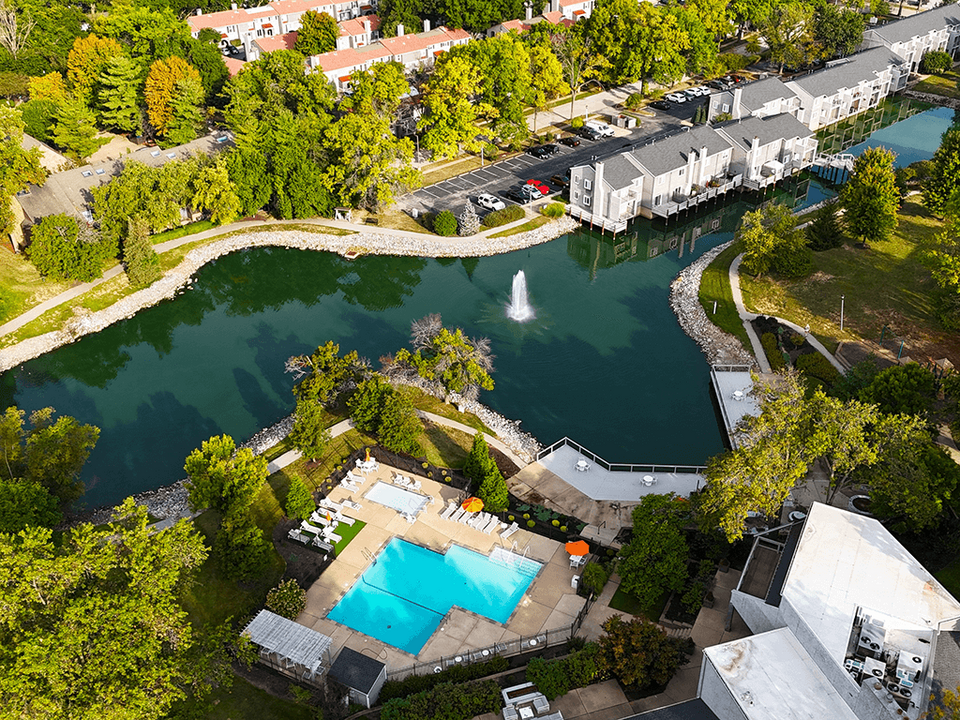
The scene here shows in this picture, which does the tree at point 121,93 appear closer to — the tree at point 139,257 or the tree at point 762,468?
the tree at point 139,257

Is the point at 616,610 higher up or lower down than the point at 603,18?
lower down

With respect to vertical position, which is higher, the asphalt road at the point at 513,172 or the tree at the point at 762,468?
the tree at the point at 762,468

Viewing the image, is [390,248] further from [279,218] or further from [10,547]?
[10,547]

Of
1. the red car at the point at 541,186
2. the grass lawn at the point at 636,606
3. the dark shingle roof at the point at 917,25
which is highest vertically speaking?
the dark shingle roof at the point at 917,25

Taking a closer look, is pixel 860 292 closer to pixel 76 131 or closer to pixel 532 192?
pixel 532 192

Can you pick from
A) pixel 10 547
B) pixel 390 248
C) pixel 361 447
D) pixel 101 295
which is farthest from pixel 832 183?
pixel 10 547

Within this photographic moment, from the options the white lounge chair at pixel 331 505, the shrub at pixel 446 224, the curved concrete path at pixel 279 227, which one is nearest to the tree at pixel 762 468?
the white lounge chair at pixel 331 505
